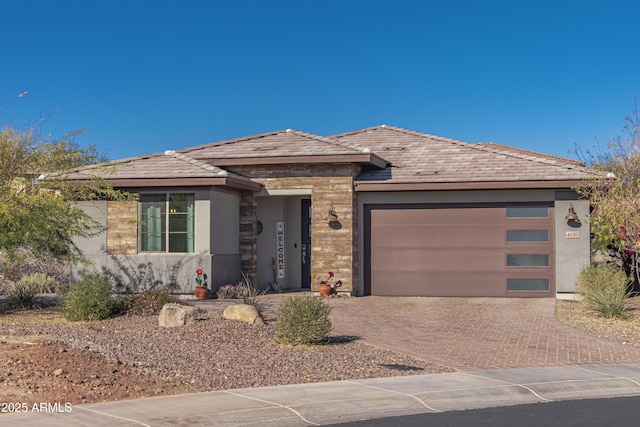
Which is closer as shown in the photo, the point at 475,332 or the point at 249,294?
the point at 475,332

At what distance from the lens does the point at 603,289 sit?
1684 cm

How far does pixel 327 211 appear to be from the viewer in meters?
20.3

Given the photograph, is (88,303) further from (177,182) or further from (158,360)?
(177,182)

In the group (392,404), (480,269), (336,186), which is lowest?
(392,404)

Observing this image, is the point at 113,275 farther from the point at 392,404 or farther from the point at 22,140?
the point at 392,404

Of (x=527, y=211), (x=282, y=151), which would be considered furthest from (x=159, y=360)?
(x=527, y=211)

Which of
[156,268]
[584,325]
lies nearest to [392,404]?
[584,325]

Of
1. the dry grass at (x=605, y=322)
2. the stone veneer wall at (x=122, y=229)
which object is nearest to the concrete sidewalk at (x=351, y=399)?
the dry grass at (x=605, y=322)

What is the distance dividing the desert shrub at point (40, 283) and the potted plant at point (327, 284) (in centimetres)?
733

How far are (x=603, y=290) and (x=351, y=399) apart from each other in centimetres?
→ 983

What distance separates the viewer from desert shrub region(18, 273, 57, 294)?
68.4ft

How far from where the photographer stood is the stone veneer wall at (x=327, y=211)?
20156 millimetres

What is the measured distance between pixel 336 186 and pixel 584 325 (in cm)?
756

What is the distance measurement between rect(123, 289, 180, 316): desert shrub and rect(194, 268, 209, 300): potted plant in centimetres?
358
